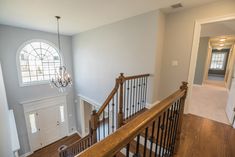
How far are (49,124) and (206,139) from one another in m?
5.81

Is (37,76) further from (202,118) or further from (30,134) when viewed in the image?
(202,118)

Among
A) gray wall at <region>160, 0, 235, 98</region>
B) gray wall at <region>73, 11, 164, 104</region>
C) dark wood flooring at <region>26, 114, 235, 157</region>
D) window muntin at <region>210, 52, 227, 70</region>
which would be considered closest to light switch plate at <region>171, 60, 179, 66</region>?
gray wall at <region>160, 0, 235, 98</region>

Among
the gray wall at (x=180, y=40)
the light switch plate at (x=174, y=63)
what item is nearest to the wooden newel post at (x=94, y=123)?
the gray wall at (x=180, y=40)

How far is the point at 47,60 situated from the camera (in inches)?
203

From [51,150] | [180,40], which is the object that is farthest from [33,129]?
[180,40]

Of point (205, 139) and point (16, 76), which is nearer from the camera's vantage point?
point (205, 139)

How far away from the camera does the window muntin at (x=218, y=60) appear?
916cm

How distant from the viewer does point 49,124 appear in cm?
530

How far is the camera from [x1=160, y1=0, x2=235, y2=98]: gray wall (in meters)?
2.32

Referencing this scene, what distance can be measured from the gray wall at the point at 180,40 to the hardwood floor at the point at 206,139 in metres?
0.96

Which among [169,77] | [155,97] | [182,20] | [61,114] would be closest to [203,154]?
[155,97]

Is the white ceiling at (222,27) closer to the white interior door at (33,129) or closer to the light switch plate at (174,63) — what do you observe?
the light switch plate at (174,63)

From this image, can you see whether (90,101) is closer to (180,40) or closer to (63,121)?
(63,121)

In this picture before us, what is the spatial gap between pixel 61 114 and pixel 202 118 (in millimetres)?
5681
